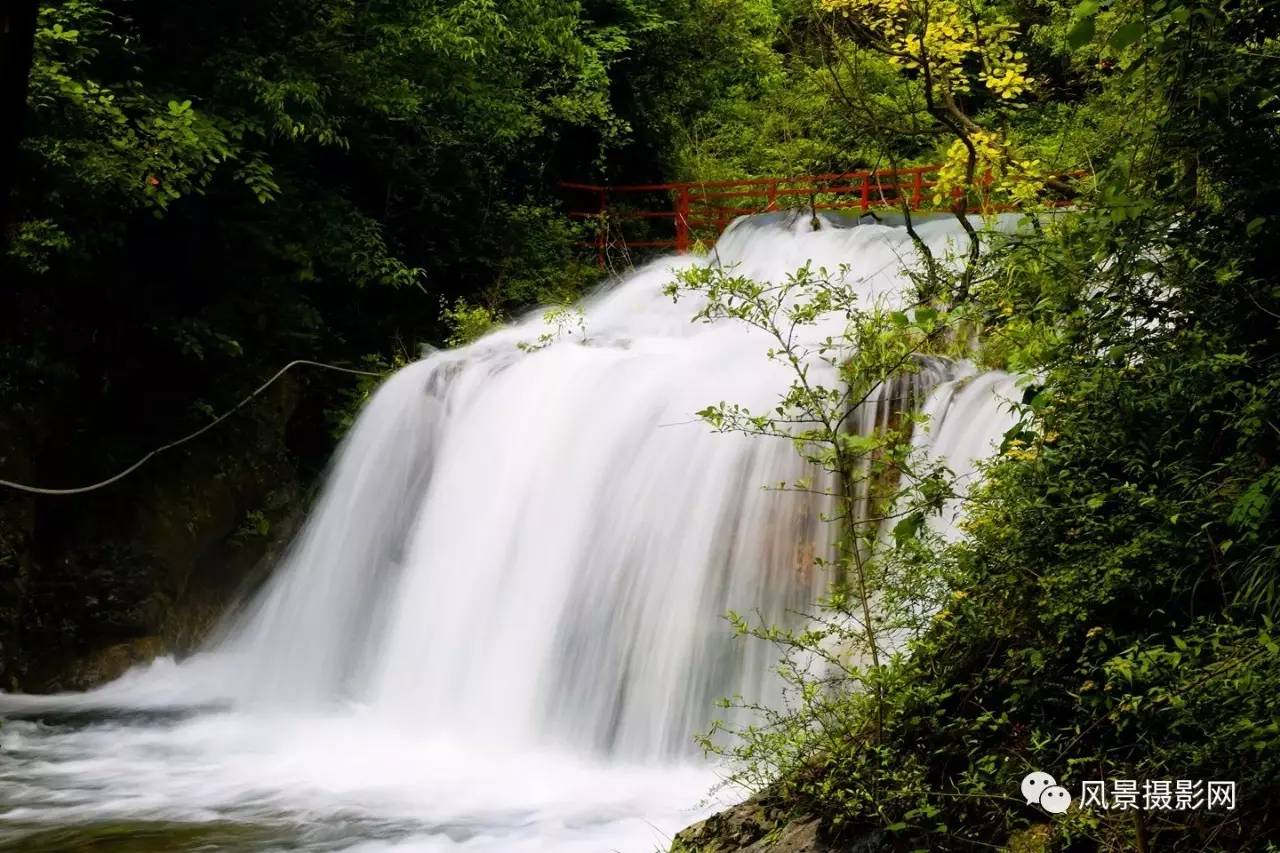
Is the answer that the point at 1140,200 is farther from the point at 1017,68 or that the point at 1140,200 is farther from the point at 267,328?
the point at 267,328

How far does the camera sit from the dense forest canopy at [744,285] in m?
3.33

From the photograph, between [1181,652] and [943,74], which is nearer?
[1181,652]

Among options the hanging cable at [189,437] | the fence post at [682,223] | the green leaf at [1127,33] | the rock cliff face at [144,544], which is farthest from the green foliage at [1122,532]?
the fence post at [682,223]

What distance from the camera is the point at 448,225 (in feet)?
43.9

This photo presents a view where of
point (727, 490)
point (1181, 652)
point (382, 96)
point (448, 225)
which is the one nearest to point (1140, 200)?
point (1181, 652)

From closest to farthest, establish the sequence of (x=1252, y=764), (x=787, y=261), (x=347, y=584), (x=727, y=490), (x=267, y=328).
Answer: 1. (x=1252, y=764)
2. (x=727, y=490)
3. (x=347, y=584)
4. (x=267, y=328)
5. (x=787, y=261)

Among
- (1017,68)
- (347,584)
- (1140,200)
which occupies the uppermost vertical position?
(1017,68)

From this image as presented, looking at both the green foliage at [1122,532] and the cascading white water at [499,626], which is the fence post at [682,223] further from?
the green foliage at [1122,532]

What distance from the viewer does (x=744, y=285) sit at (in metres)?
3.96

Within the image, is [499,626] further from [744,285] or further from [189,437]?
[744,285]

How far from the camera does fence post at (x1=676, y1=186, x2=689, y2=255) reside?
50.1 feet

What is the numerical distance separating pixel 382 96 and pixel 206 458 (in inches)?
152

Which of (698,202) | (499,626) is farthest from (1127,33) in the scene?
(698,202)

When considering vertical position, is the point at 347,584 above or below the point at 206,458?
below
